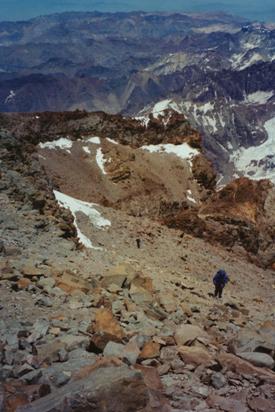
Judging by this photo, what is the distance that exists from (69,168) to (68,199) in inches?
1462

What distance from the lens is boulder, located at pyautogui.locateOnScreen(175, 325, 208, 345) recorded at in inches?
477

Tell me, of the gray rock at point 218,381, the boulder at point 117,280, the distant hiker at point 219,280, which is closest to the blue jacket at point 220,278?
the distant hiker at point 219,280

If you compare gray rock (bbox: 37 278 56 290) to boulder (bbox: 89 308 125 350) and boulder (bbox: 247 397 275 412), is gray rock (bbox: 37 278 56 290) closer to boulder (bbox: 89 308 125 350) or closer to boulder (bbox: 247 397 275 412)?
boulder (bbox: 89 308 125 350)

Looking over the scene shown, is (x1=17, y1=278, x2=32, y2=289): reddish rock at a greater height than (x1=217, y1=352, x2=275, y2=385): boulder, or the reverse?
(x1=217, y1=352, x2=275, y2=385): boulder

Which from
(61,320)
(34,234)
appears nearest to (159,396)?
(61,320)

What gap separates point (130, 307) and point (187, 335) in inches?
97.9

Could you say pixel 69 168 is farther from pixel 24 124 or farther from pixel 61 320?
pixel 61 320

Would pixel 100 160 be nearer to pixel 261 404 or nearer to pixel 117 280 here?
pixel 117 280

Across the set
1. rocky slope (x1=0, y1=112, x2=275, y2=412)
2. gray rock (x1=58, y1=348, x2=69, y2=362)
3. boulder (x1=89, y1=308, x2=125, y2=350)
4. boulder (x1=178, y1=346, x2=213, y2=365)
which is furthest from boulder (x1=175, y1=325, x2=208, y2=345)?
gray rock (x1=58, y1=348, x2=69, y2=362)

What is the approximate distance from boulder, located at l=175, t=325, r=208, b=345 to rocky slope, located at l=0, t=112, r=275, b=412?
38mm

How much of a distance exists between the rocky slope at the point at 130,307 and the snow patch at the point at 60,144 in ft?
136

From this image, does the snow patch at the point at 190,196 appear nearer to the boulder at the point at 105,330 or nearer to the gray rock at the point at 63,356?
the boulder at the point at 105,330

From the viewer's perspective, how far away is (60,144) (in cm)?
8800

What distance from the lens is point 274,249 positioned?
149 ft
